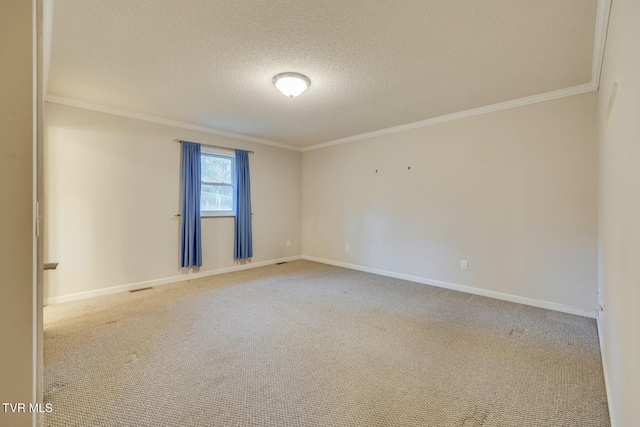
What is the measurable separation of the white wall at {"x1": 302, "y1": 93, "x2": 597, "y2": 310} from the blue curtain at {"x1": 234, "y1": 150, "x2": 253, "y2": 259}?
5.79 ft

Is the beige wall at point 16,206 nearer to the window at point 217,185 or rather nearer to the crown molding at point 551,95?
the crown molding at point 551,95

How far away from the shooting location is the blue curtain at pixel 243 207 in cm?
483

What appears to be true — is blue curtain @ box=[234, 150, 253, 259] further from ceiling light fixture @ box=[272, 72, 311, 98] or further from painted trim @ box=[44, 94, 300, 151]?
ceiling light fixture @ box=[272, 72, 311, 98]

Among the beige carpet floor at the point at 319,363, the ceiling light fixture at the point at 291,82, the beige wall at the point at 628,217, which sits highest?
the ceiling light fixture at the point at 291,82

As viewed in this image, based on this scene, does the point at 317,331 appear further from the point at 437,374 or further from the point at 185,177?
the point at 185,177

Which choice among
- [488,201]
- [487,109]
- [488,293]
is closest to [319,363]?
[488,293]

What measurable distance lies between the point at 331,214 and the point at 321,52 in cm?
345

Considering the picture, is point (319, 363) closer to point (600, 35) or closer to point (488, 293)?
point (488, 293)

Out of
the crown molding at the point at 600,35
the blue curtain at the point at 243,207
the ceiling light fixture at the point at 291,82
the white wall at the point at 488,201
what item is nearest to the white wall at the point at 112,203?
the blue curtain at the point at 243,207

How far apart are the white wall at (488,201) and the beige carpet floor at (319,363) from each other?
44 centimetres

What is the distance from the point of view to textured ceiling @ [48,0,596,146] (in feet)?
5.95

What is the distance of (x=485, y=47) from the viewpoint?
221cm

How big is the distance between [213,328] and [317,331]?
0.97 metres

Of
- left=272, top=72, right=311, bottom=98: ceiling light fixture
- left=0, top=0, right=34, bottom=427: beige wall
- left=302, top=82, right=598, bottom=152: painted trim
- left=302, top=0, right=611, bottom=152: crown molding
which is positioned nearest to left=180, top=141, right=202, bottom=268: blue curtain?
left=272, top=72, right=311, bottom=98: ceiling light fixture
